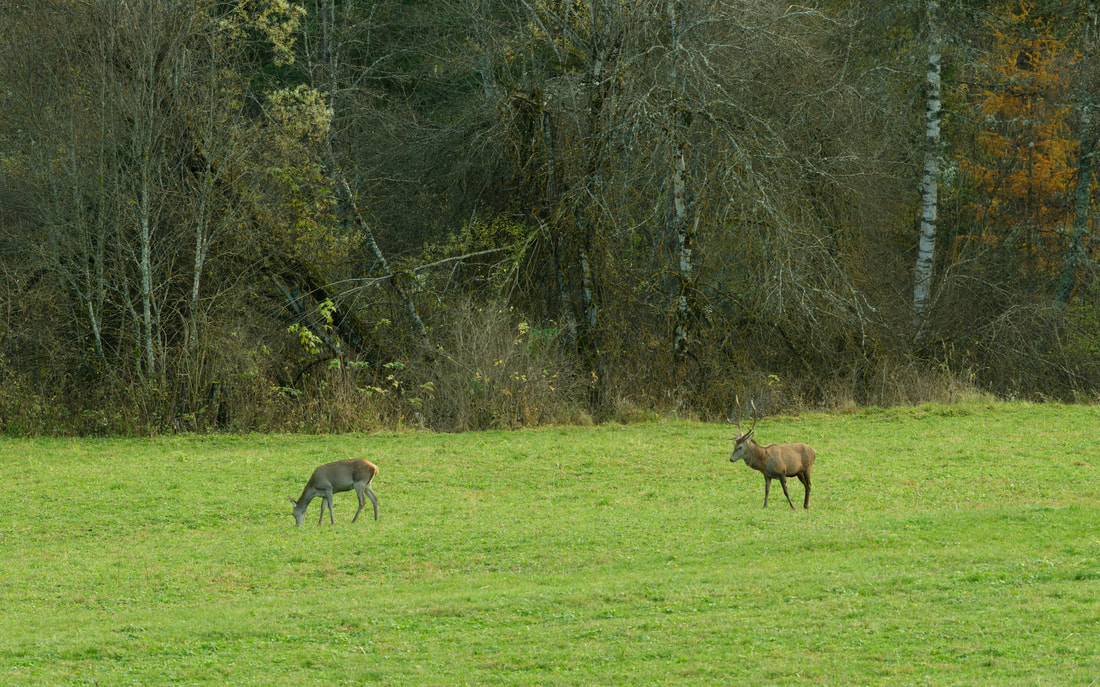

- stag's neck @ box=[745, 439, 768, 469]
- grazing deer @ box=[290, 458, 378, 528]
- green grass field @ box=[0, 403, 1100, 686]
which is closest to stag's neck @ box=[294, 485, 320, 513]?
grazing deer @ box=[290, 458, 378, 528]

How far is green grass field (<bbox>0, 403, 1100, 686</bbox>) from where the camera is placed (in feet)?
28.0

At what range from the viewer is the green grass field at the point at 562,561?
8.52 metres

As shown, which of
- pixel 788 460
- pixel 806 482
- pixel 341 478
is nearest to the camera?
pixel 341 478

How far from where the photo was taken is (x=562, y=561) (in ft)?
41.0

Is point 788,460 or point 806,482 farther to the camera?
point 806,482

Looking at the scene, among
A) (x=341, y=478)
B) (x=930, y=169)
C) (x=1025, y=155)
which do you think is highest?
(x=1025, y=155)

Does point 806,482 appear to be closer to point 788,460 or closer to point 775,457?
point 788,460

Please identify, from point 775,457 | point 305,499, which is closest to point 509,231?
point 305,499

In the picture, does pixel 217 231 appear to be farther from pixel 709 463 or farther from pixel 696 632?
pixel 696 632

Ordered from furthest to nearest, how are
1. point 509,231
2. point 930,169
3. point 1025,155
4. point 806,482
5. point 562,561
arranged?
point 1025,155, point 930,169, point 509,231, point 806,482, point 562,561

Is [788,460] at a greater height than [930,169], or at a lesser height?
lesser

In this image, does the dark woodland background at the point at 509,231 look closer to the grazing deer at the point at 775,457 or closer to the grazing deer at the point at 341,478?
the grazing deer at the point at 341,478

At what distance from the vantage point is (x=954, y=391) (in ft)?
79.2

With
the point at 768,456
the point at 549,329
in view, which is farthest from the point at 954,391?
the point at 768,456
